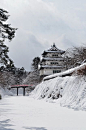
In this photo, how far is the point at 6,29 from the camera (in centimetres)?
1312

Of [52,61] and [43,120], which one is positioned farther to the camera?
[52,61]

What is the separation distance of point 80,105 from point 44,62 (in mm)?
41102

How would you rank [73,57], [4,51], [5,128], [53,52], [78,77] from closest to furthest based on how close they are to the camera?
[5,128] < [4,51] < [78,77] < [73,57] < [53,52]

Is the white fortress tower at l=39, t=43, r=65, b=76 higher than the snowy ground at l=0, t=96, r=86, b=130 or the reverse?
higher

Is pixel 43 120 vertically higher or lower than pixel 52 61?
lower

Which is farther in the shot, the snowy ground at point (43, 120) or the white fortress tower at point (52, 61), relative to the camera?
the white fortress tower at point (52, 61)

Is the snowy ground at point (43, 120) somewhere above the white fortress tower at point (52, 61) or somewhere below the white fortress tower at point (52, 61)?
below

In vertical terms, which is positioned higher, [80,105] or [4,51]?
[4,51]

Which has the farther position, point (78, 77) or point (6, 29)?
point (78, 77)

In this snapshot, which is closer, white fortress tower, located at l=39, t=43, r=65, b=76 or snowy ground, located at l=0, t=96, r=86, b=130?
snowy ground, located at l=0, t=96, r=86, b=130

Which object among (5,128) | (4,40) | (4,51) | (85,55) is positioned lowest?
(5,128)

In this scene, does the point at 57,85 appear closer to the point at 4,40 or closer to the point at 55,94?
the point at 55,94

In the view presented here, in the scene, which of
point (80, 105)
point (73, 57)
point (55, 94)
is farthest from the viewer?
point (73, 57)

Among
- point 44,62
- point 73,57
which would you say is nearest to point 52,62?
point 44,62
